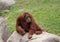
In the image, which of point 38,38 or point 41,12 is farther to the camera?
point 41,12

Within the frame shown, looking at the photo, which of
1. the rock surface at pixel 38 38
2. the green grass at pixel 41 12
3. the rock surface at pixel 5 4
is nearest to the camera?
the rock surface at pixel 38 38

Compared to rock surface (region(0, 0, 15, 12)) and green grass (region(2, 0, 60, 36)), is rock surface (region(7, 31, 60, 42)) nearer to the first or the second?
green grass (region(2, 0, 60, 36))

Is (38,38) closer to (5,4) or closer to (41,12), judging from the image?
(41,12)

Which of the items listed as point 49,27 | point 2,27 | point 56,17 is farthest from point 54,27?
point 2,27

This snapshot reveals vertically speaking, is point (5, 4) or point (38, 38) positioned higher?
point (38, 38)

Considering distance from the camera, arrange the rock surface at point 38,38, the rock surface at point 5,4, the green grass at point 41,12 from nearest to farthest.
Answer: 1. the rock surface at point 38,38
2. the green grass at point 41,12
3. the rock surface at point 5,4

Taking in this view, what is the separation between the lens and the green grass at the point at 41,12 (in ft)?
26.9

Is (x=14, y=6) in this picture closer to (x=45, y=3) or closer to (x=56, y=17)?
(x=45, y=3)

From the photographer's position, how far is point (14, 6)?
1070 cm

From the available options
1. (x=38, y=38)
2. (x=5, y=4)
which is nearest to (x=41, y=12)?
(x=5, y=4)

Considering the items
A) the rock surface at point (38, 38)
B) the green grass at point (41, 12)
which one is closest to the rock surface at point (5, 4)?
the green grass at point (41, 12)

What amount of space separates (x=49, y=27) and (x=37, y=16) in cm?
121

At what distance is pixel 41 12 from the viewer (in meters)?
9.56

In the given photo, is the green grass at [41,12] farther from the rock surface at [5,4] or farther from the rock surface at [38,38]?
the rock surface at [38,38]
